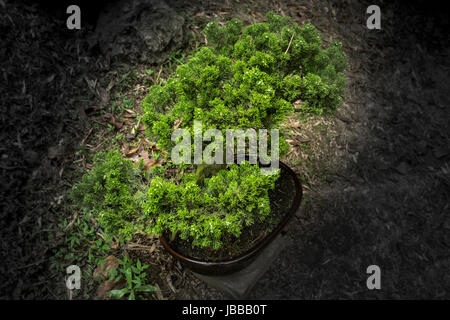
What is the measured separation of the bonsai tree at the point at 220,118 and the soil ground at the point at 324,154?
3.26ft

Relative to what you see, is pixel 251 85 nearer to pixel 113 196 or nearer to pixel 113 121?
pixel 113 196

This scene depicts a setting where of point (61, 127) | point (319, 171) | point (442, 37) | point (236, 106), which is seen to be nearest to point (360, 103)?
point (319, 171)

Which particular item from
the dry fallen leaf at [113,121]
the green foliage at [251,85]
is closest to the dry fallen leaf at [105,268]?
the green foliage at [251,85]

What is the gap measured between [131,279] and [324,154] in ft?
7.72

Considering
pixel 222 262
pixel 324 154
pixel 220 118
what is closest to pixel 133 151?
pixel 220 118

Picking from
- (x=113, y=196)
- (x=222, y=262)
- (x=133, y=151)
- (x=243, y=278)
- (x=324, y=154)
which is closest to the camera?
(x=113, y=196)

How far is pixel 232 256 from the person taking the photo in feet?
7.86

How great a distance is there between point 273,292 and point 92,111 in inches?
107

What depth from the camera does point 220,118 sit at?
6.97 ft

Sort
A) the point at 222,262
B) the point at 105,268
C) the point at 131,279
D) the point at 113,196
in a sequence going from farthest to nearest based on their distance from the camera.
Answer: the point at 105,268 → the point at 131,279 → the point at 222,262 → the point at 113,196

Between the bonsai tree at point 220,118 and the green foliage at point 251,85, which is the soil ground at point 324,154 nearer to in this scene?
the bonsai tree at point 220,118

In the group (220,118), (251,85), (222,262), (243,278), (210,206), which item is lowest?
(243,278)

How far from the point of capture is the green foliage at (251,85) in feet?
7.02

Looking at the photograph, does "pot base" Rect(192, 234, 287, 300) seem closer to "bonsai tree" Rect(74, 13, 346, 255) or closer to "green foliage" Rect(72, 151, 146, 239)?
"bonsai tree" Rect(74, 13, 346, 255)
